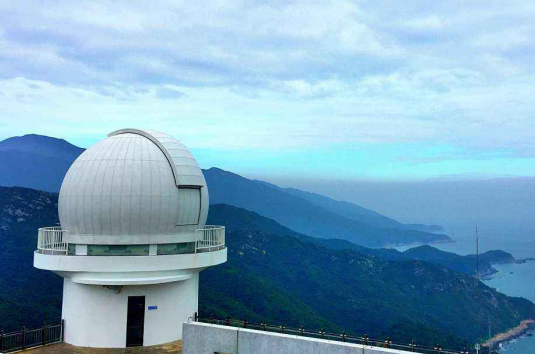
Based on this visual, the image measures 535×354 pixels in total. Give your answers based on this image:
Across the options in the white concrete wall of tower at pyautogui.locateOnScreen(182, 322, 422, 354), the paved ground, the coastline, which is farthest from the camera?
the coastline

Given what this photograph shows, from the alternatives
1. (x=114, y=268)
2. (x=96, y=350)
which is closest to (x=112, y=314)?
(x=96, y=350)

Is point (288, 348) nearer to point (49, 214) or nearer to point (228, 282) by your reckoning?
point (228, 282)

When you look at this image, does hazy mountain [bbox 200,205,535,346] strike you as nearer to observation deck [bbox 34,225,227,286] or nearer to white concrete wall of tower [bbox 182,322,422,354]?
observation deck [bbox 34,225,227,286]

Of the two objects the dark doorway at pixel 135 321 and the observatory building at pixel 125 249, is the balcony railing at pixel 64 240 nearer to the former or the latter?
the observatory building at pixel 125 249

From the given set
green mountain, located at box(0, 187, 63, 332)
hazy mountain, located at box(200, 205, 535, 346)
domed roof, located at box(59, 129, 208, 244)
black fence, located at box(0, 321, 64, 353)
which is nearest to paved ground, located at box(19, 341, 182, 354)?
black fence, located at box(0, 321, 64, 353)

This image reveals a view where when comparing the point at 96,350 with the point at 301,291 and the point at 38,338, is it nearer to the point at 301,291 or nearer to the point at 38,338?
the point at 38,338

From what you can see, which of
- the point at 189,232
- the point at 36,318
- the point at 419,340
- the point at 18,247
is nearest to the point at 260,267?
the point at 419,340
